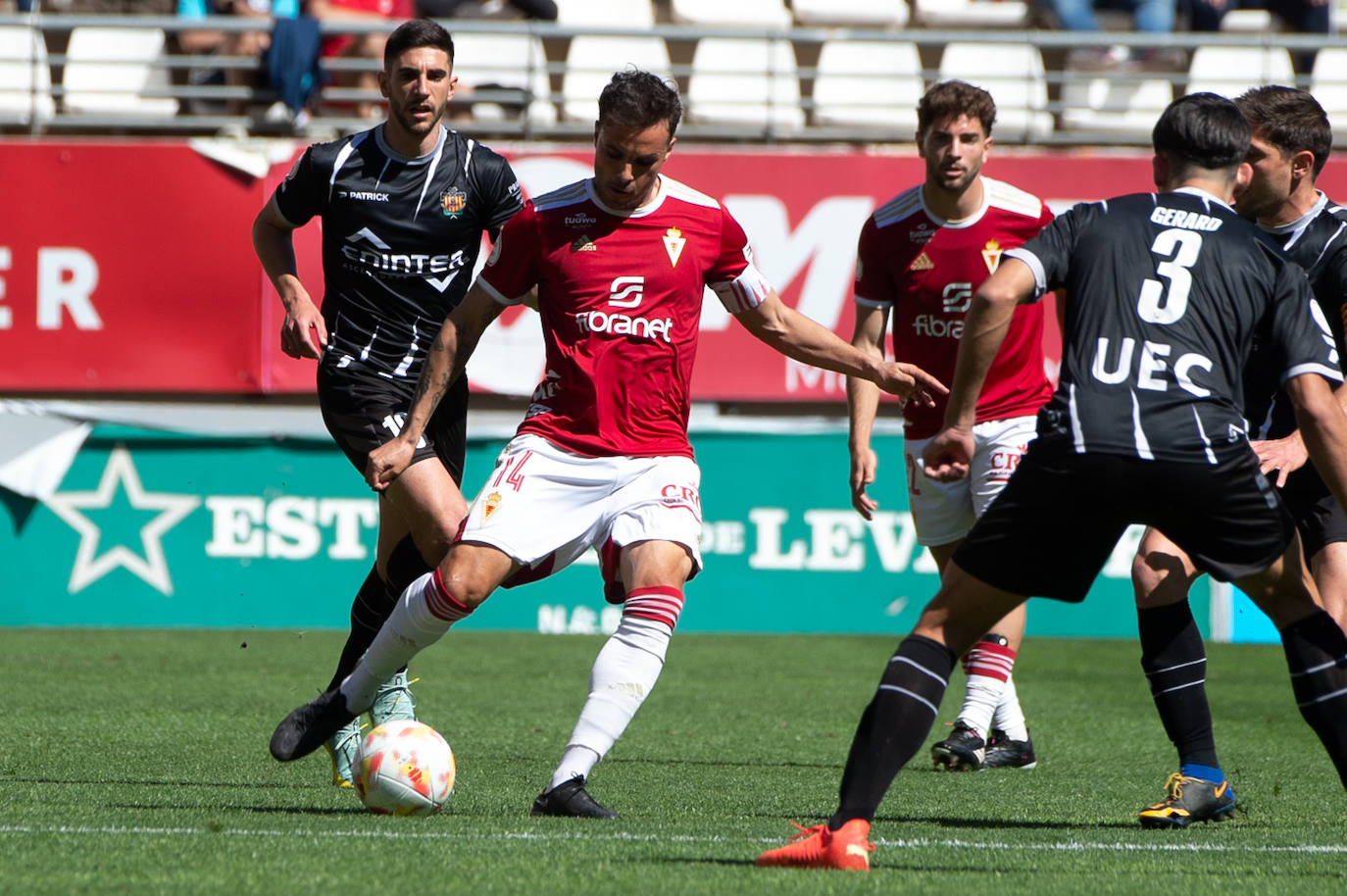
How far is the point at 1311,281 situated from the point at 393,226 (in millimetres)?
3158

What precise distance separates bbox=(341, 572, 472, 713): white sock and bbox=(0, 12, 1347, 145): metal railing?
884 centimetres

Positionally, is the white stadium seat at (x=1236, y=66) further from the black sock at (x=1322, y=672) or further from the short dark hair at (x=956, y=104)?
the black sock at (x=1322, y=672)

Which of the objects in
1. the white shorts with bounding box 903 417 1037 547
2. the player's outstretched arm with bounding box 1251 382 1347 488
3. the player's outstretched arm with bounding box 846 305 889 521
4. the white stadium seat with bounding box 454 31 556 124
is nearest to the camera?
the player's outstretched arm with bounding box 1251 382 1347 488

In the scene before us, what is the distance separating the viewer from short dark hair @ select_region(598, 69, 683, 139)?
198 inches

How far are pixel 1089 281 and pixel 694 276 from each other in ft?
4.71

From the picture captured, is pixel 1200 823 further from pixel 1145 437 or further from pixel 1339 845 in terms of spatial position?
pixel 1145 437

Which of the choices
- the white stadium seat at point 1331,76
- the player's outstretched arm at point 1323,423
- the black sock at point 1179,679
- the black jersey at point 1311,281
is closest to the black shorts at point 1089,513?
the player's outstretched arm at point 1323,423

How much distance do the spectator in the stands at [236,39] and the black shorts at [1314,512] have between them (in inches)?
410

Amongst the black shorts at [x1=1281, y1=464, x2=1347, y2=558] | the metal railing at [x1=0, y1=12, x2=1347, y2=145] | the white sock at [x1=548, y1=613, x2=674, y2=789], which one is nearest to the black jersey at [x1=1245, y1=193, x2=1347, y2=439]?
the black shorts at [x1=1281, y1=464, x2=1347, y2=558]

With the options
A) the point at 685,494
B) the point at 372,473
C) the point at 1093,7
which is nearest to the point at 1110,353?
the point at 685,494

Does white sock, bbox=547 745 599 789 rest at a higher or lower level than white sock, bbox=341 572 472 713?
lower

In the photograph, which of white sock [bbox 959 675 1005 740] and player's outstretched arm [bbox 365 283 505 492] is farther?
white sock [bbox 959 675 1005 740]

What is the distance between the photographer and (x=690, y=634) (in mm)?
12805

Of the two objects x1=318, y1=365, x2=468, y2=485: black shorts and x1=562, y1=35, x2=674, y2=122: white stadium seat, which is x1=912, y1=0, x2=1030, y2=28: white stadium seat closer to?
x1=562, y1=35, x2=674, y2=122: white stadium seat
